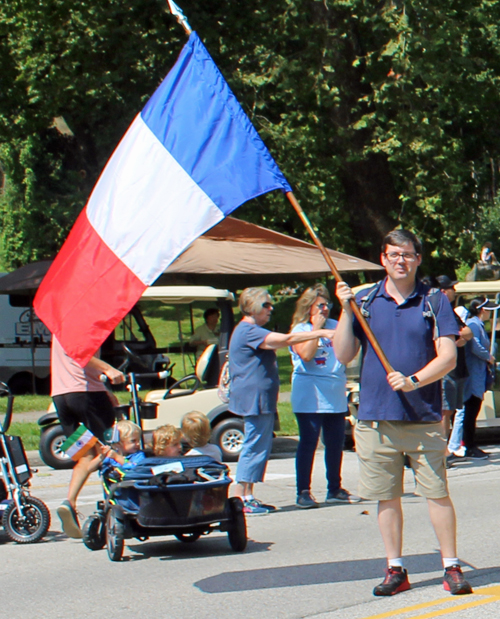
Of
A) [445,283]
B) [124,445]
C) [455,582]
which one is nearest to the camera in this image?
[455,582]

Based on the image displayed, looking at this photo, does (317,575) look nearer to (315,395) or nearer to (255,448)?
(255,448)

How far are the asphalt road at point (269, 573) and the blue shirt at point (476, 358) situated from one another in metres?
2.80

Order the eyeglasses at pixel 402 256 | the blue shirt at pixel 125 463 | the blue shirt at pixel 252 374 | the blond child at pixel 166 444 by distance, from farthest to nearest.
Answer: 1. the blue shirt at pixel 252 374
2. the blond child at pixel 166 444
3. the blue shirt at pixel 125 463
4. the eyeglasses at pixel 402 256

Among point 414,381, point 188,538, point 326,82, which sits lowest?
Result: point 188,538

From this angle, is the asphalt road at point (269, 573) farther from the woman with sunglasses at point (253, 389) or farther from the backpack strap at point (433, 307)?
the backpack strap at point (433, 307)

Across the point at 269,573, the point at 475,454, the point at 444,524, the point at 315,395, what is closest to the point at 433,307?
the point at 444,524

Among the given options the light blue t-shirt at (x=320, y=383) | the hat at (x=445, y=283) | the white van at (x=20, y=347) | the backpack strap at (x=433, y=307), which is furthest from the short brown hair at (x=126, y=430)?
the white van at (x=20, y=347)

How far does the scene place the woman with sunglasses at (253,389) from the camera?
781 centimetres

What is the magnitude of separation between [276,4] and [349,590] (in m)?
17.2

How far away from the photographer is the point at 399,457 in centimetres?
506

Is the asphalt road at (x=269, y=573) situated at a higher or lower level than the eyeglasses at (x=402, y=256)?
lower

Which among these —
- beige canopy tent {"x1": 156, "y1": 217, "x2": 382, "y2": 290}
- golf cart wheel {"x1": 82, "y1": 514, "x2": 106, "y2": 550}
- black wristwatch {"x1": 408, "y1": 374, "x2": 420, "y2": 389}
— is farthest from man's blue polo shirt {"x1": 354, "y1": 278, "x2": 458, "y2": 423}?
beige canopy tent {"x1": 156, "y1": 217, "x2": 382, "y2": 290}

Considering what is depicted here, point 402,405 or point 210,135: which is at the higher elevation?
point 210,135

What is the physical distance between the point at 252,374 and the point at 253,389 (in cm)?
13
